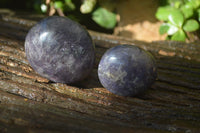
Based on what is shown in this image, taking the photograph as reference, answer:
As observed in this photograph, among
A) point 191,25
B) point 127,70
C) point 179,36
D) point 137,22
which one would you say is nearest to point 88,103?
point 127,70

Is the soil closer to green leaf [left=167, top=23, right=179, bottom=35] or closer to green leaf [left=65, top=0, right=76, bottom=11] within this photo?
green leaf [left=167, top=23, right=179, bottom=35]

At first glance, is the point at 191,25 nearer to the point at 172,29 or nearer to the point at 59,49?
the point at 172,29

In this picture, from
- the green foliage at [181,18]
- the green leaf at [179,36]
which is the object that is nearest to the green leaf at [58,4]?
the green foliage at [181,18]

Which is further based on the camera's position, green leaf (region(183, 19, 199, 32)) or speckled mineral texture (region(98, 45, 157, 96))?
green leaf (region(183, 19, 199, 32))

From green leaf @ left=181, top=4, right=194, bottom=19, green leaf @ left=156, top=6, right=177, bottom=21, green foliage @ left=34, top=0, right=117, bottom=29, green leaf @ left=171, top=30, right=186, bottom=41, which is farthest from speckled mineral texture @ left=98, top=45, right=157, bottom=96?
green foliage @ left=34, top=0, right=117, bottom=29

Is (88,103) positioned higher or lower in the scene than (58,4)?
lower

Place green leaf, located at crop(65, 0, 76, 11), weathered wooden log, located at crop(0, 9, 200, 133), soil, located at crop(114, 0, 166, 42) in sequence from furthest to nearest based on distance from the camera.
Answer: soil, located at crop(114, 0, 166, 42), green leaf, located at crop(65, 0, 76, 11), weathered wooden log, located at crop(0, 9, 200, 133)
